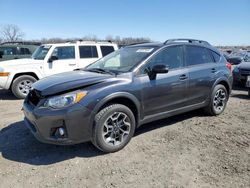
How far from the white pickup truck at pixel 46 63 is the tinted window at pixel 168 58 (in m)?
4.84

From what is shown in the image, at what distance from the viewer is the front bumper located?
11.9 feet

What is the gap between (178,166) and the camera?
12.0ft

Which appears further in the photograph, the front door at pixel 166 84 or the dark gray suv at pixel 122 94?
the front door at pixel 166 84

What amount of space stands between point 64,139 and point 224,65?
161 inches

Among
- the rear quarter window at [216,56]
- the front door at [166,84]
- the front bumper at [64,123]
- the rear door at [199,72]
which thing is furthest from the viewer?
the rear quarter window at [216,56]

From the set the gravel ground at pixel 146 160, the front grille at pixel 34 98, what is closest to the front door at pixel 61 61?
the gravel ground at pixel 146 160

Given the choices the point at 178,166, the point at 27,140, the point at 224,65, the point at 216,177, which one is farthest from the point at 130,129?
the point at 224,65

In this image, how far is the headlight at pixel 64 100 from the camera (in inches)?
145

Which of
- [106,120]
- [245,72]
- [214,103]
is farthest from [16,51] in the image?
[106,120]

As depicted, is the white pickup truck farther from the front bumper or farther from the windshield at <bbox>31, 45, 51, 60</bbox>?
the front bumper

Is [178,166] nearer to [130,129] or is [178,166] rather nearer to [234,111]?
[130,129]

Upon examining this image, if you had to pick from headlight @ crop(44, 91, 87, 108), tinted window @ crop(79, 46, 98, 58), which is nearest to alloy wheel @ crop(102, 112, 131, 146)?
headlight @ crop(44, 91, 87, 108)

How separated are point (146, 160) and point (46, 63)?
Result: 5.91 metres

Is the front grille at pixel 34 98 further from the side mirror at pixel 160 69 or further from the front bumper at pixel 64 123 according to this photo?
the side mirror at pixel 160 69
